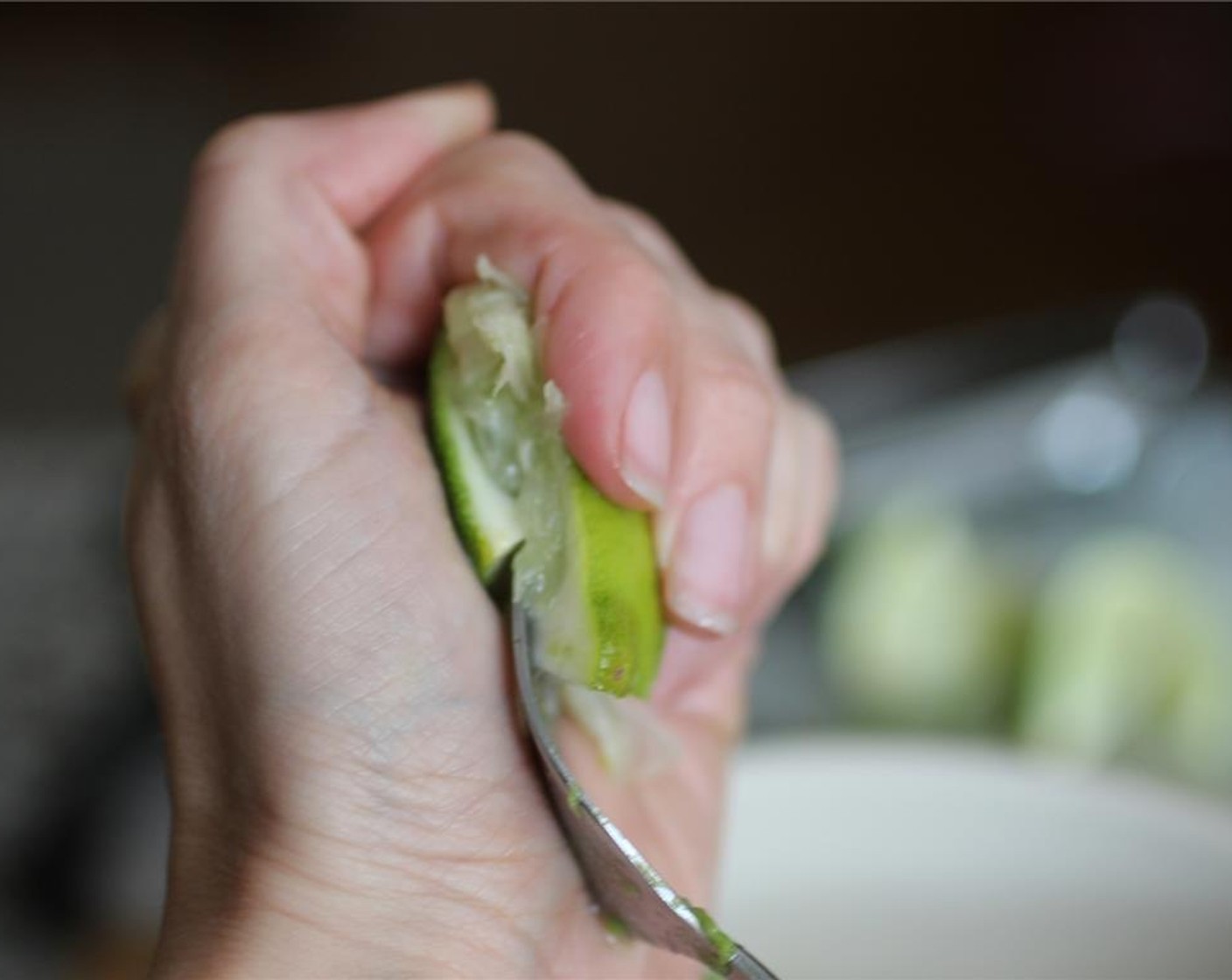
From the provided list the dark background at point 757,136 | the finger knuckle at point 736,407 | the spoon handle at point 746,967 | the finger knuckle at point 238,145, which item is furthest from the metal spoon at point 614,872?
the dark background at point 757,136

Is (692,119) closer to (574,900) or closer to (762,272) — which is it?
(762,272)

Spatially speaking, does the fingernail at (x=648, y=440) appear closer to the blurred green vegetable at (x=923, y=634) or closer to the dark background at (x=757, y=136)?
the blurred green vegetable at (x=923, y=634)

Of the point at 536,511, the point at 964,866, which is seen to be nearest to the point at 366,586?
the point at 536,511

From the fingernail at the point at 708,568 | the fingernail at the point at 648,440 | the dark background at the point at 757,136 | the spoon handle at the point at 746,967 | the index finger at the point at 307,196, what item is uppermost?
the index finger at the point at 307,196

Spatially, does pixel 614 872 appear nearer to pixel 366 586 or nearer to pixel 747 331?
pixel 366 586

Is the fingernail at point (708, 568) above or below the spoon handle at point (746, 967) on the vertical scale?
above

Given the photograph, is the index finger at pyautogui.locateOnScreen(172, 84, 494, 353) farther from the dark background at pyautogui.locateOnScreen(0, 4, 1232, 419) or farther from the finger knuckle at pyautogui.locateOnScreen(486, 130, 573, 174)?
the dark background at pyautogui.locateOnScreen(0, 4, 1232, 419)

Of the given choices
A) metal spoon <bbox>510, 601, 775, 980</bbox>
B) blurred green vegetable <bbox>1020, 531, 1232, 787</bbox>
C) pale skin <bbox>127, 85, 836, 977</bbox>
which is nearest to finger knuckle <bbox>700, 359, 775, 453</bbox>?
pale skin <bbox>127, 85, 836, 977</bbox>
